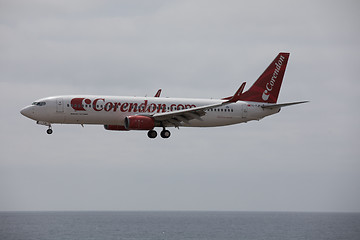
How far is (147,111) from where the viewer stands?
257 feet

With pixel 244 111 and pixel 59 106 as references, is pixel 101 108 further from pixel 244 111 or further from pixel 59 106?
pixel 244 111

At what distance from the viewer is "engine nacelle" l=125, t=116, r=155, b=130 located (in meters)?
75.8

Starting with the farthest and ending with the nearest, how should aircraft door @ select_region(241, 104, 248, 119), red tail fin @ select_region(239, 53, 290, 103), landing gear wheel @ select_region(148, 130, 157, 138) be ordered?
red tail fin @ select_region(239, 53, 290, 103) → aircraft door @ select_region(241, 104, 248, 119) → landing gear wheel @ select_region(148, 130, 157, 138)

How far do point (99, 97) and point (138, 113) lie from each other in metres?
4.84

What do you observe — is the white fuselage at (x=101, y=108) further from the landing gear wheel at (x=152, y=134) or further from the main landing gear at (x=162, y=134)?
the landing gear wheel at (x=152, y=134)

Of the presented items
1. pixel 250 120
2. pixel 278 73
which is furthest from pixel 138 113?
pixel 278 73

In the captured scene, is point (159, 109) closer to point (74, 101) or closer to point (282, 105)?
point (74, 101)

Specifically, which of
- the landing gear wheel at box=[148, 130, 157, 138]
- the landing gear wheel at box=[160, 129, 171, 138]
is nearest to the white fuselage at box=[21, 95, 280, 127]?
the landing gear wheel at box=[160, 129, 171, 138]

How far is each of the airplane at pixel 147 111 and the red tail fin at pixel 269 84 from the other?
0.18 m

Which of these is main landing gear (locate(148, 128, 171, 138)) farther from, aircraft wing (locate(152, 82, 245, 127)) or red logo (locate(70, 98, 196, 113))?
red logo (locate(70, 98, 196, 113))

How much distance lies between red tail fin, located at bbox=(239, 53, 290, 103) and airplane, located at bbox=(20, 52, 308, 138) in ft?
0.59

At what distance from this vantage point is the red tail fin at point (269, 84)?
8704cm

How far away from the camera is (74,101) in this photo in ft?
247

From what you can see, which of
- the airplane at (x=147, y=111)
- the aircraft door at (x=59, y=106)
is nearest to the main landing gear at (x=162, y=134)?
the airplane at (x=147, y=111)
